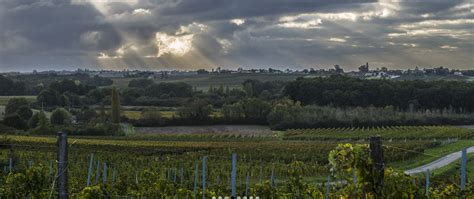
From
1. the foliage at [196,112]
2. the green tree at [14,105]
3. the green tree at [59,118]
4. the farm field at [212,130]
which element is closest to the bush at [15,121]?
the green tree at [59,118]

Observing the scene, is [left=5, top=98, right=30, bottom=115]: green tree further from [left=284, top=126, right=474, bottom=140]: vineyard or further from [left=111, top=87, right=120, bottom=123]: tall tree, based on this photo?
[left=284, top=126, right=474, bottom=140]: vineyard

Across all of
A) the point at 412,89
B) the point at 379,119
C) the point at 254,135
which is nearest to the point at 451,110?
the point at 412,89

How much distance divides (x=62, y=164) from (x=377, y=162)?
15.9 ft

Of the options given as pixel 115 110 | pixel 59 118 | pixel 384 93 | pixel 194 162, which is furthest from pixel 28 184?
pixel 384 93

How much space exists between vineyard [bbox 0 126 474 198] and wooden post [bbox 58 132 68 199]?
1.30 meters

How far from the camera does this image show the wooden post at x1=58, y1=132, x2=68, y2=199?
8.84 meters

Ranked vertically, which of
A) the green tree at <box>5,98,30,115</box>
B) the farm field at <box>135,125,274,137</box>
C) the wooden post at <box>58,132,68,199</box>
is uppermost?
the wooden post at <box>58,132,68,199</box>

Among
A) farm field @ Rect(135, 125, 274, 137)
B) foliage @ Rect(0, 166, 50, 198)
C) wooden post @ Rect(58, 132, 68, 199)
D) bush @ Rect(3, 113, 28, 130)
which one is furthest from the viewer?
farm field @ Rect(135, 125, 274, 137)

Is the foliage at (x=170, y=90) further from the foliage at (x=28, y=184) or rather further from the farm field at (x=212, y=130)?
the foliage at (x=28, y=184)

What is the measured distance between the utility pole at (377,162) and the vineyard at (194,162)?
2.07 feet

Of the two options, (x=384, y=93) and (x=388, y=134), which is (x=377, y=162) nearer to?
(x=388, y=134)

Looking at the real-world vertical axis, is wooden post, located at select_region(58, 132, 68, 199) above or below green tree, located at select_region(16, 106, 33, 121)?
above

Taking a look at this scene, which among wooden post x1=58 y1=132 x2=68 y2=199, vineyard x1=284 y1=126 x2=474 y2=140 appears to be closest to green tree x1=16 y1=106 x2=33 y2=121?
vineyard x1=284 y1=126 x2=474 y2=140

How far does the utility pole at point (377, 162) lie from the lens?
7145 mm
